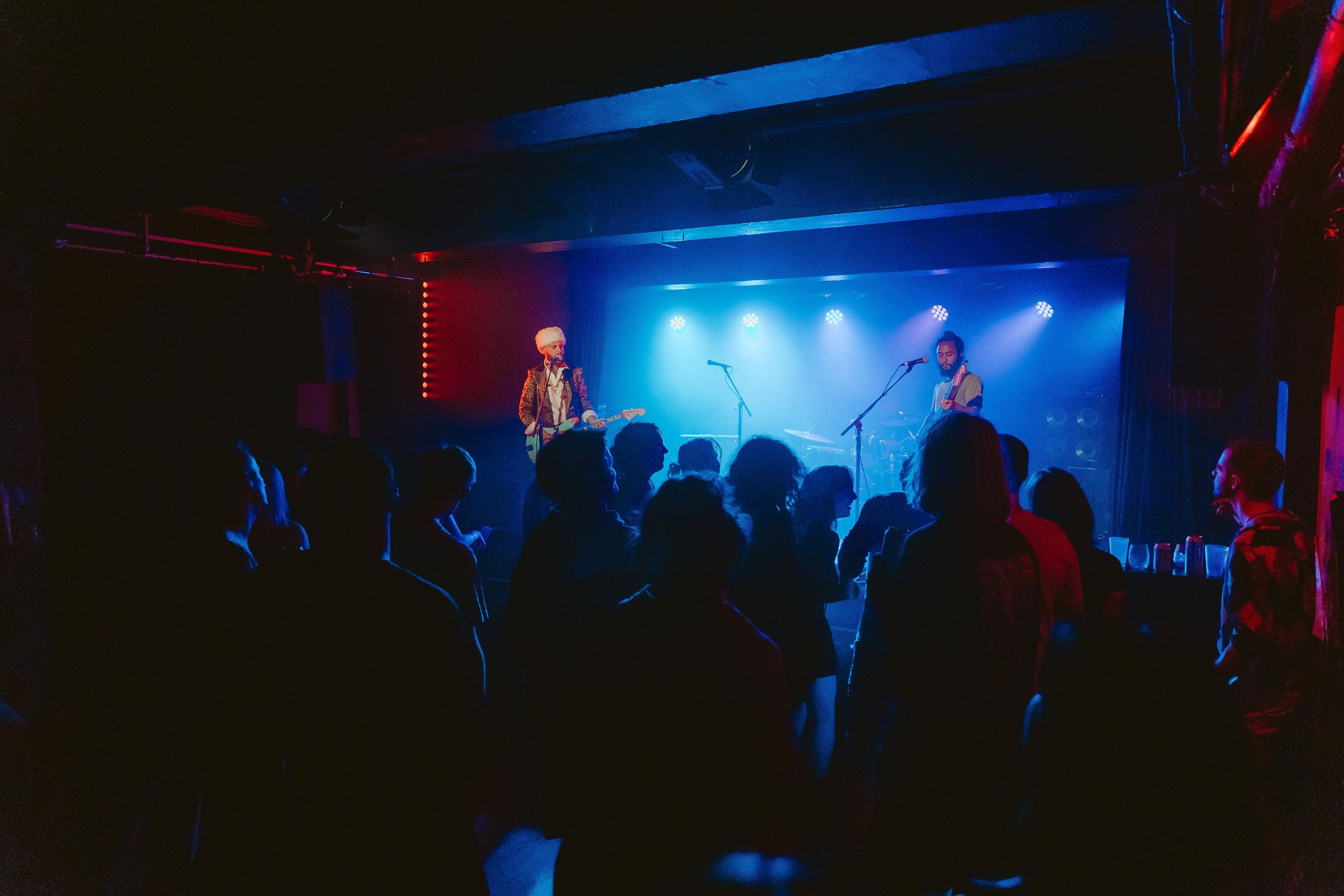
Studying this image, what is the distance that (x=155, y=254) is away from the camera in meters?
6.40

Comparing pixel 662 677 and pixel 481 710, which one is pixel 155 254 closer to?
pixel 481 710

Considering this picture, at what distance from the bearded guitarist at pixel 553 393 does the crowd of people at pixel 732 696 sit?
5176 mm

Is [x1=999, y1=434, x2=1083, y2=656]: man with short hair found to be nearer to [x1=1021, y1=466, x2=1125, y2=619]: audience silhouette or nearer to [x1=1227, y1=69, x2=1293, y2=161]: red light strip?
[x1=1021, y1=466, x2=1125, y2=619]: audience silhouette

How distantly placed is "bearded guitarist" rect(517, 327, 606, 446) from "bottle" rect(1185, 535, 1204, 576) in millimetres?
5260

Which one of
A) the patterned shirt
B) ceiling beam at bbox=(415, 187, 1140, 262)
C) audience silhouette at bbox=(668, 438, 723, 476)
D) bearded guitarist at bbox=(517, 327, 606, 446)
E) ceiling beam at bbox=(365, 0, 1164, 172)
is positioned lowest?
the patterned shirt

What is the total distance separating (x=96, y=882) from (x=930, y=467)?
11.0 ft

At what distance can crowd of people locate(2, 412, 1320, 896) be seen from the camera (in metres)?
1.31

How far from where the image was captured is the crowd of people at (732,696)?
4.31ft

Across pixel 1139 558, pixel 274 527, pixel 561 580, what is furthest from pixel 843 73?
pixel 1139 558

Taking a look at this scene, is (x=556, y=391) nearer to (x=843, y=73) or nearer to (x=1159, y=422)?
(x=843, y=73)

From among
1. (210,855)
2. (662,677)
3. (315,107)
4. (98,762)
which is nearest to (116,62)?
(315,107)

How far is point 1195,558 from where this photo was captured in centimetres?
403

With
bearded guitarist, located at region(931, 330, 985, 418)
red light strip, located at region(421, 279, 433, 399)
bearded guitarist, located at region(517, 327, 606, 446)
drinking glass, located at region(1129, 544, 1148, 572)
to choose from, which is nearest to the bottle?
drinking glass, located at region(1129, 544, 1148, 572)

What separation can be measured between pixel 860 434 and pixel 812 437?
5.62 feet
